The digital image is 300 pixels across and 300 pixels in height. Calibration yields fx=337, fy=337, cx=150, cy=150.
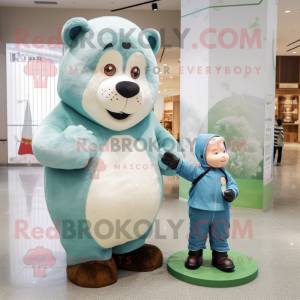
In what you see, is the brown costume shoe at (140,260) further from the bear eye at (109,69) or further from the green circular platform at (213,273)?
the bear eye at (109,69)

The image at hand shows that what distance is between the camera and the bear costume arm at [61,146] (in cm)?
186

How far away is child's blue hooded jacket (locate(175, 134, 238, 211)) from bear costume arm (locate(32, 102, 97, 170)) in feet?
2.09

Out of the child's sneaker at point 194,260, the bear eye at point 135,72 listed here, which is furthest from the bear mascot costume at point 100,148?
the child's sneaker at point 194,260

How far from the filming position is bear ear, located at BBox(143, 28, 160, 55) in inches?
89.7

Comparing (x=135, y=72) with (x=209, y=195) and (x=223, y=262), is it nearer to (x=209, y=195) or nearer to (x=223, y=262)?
(x=209, y=195)

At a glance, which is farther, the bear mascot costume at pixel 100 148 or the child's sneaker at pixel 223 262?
the child's sneaker at pixel 223 262

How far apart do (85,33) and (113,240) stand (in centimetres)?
128

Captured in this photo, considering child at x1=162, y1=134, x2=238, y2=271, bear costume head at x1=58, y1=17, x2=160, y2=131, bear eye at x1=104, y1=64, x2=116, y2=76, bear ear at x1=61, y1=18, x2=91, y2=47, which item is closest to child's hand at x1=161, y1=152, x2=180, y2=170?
child at x1=162, y1=134, x2=238, y2=271

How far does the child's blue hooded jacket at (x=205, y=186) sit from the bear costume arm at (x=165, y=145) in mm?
135

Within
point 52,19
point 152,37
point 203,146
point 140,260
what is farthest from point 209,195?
point 52,19

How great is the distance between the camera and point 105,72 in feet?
6.59

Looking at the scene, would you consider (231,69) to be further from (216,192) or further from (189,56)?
(216,192)

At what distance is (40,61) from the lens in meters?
8.69

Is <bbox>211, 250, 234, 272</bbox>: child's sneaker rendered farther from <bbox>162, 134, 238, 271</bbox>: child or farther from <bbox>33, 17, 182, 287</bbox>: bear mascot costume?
<bbox>33, 17, 182, 287</bbox>: bear mascot costume
